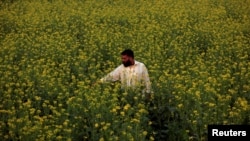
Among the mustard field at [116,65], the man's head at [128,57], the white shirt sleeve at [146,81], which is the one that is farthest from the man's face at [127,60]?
the mustard field at [116,65]

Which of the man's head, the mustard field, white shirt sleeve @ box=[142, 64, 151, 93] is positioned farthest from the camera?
the man's head

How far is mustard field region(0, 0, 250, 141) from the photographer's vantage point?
6176 mm

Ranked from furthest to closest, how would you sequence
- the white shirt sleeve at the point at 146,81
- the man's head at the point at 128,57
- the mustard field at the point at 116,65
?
1. the man's head at the point at 128,57
2. the white shirt sleeve at the point at 146,81
3. the mustard field at the point at 116,65

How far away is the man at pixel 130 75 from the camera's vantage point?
7576 millimetres

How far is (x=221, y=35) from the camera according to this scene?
12.8m

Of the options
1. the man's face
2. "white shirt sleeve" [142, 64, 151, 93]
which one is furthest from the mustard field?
the man's face

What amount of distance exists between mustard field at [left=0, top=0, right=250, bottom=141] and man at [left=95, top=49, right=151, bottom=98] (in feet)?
0.61

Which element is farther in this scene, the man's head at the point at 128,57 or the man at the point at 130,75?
the man's head at the point at 128,57

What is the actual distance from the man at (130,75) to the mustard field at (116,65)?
0.61 feet

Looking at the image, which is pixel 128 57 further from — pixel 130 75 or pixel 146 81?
pixel 146 81

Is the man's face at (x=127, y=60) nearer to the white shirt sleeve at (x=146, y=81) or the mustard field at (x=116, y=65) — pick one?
the white shirt sleeve at (x=146, y=81)

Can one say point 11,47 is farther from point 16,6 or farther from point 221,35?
point 16,6

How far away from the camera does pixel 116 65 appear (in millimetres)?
10273

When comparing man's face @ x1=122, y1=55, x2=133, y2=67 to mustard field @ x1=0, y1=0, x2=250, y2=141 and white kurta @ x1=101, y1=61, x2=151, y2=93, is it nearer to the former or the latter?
white kurta @ x1=101, y1=61, x2=151, y2=93
